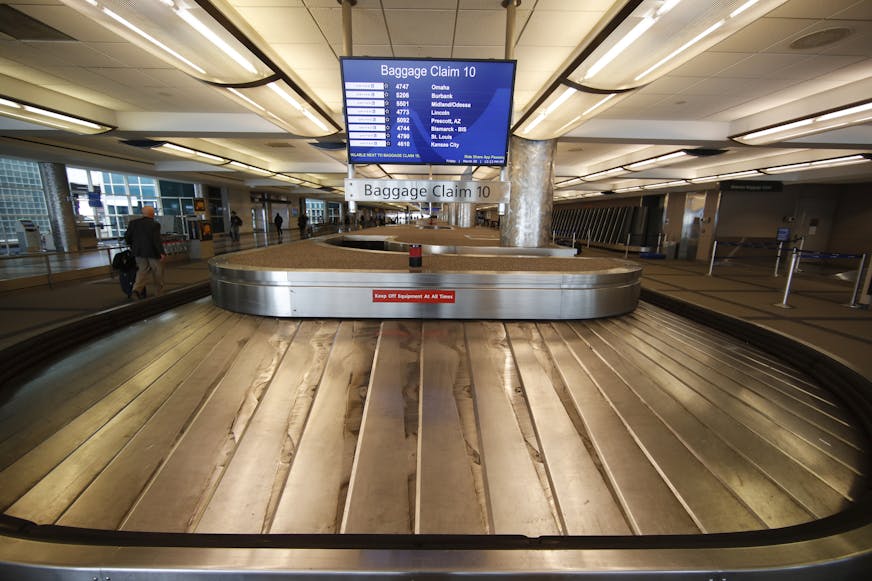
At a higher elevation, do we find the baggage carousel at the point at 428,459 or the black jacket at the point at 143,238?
the black jacket at the point at 143,238

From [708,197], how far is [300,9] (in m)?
18.4

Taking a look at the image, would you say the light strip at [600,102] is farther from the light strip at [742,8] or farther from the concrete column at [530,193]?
the concrete column at [530,193]

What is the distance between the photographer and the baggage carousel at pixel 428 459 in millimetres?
1454

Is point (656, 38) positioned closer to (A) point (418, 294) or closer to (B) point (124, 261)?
(A) point (418, 294)

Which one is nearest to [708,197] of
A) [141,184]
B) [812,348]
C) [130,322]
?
[812,348]

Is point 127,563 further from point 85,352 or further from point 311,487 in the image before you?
point 85,352

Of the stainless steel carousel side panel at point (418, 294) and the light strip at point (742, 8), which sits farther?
the stainless steel carousel side panel at point (418, 294)

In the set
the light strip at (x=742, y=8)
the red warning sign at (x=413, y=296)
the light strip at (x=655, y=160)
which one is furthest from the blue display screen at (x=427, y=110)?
the light strip at (x=655, y=160)

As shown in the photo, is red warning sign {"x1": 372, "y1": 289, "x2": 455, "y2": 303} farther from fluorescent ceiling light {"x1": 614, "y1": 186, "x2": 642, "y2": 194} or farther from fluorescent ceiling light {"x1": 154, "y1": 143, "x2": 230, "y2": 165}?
fluorescent ceiling light {"x1": 614, "y1": 186, "x2": 642, "y2": 194}

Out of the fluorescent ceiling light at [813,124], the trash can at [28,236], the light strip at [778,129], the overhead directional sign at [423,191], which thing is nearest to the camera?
the overhead directional sign at [423,191]

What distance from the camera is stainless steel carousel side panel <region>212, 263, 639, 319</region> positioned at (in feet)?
12.1

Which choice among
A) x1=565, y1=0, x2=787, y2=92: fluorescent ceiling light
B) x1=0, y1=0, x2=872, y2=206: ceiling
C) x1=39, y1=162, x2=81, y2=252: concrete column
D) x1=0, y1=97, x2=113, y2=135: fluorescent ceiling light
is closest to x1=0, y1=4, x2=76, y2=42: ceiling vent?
x1=0, y1=0, x2=872, y2=206: ceiling

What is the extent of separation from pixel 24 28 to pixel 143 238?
3438 millimetres

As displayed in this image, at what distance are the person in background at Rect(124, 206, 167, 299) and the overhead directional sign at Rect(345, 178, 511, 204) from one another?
530 cm
